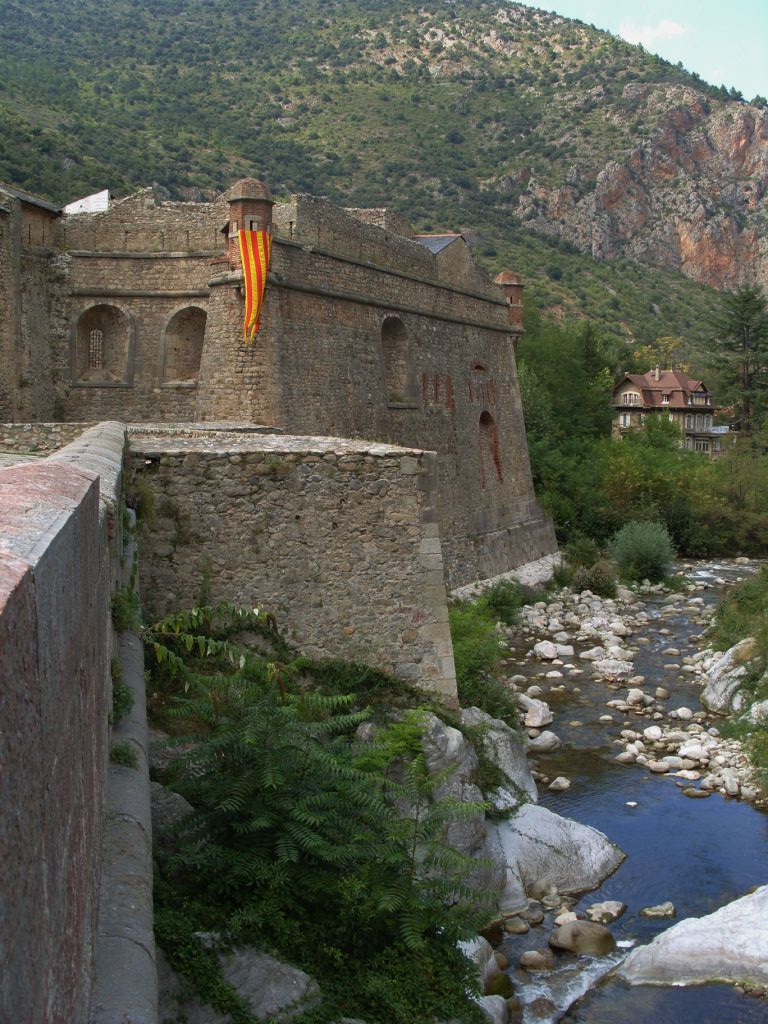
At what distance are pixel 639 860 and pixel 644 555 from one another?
17.1 metres

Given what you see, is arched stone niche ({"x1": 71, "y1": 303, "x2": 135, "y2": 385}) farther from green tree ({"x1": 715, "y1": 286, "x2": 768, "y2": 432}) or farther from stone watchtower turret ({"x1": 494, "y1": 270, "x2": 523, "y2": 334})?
green tree ({"x1": 715, "y1": 286, "x2": 768, "y2": 432})

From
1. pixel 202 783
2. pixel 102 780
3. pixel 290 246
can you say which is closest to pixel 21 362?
pixel 290 246

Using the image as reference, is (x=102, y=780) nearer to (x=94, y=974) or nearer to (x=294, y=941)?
(x=94, y=974)

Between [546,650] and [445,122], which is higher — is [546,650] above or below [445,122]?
below

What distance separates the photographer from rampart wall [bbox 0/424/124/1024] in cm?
177

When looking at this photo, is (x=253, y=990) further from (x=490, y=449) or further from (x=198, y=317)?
(x=490, y=449)

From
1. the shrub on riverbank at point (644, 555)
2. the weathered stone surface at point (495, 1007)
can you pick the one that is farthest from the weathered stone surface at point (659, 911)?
the shrub on riverbank at point (644, 555)

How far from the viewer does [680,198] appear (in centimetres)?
9269

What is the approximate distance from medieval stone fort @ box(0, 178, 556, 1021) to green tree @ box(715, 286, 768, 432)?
2029 cm

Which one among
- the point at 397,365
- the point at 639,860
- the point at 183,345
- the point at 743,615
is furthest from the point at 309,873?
the point at 397,365

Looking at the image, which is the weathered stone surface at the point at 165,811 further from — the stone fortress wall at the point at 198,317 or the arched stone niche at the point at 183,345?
the arched stone niche at the point at 183,345

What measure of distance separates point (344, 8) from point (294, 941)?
4080 inches

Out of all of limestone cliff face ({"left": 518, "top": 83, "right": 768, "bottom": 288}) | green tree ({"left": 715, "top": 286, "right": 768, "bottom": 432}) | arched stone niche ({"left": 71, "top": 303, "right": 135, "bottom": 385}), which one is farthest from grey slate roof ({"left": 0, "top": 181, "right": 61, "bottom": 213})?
limestone cliff face ({"left": 518, "top": 83, "right": 768, "bottom": 288})

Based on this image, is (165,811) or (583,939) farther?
(583,939)
